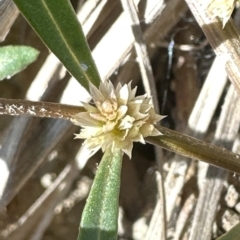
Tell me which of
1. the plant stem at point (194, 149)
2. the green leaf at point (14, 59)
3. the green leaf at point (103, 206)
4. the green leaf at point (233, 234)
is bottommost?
the green leaf at point (103, 206)

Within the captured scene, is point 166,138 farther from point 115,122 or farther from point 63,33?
point 63,33

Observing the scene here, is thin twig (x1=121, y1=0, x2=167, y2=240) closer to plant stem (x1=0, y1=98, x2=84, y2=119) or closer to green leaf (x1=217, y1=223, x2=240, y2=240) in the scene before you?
green leaf (x1=217, y1=223, x2=240, y2=240)

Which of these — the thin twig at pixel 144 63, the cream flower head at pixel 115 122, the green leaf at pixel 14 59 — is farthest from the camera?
the thin twig at pixel 144 63

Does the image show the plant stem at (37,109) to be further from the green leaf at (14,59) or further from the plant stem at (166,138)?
the green leaf at (14,59)

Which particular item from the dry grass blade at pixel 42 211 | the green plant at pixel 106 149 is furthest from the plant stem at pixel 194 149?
the dry grass blade at pixel 42 211

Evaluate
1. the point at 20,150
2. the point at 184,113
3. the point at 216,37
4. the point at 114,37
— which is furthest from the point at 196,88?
the point at 20,150

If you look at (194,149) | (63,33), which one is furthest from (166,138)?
(63,33)

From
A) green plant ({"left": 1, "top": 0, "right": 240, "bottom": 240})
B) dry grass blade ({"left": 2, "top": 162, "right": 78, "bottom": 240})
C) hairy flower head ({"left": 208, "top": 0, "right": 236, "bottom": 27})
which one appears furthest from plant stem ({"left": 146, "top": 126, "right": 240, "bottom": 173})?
dry grass blade ({"left": 2, "top": 162, "right": 78, "bottom": 240})
